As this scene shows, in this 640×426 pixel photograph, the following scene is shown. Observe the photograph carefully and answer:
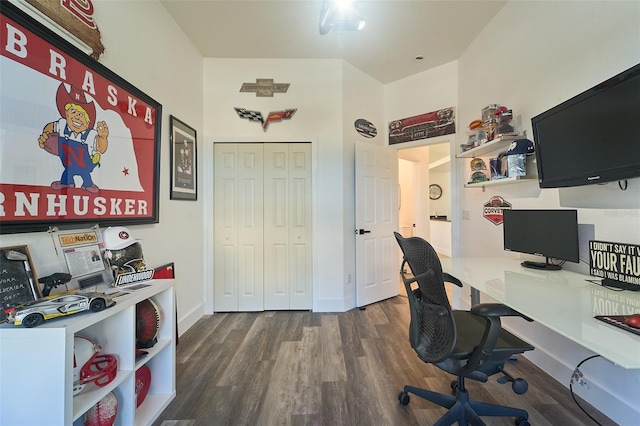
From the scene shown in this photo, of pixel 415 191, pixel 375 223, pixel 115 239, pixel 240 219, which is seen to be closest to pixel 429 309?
pixel 115 239

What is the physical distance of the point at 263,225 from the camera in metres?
3.17

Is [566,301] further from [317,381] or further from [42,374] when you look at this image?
[42,374]

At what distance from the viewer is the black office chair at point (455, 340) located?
1143 mm

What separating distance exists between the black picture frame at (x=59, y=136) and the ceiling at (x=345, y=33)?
1246mm

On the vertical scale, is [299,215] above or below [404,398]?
above

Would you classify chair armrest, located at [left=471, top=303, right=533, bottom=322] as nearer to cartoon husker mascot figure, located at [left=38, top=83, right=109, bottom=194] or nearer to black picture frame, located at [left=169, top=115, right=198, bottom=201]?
cartoon husker mascot figure, located at [left=38, top=83, right=109, bottom=194]

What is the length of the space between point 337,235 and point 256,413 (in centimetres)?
196

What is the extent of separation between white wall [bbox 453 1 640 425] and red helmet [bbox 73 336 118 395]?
8.87 feet

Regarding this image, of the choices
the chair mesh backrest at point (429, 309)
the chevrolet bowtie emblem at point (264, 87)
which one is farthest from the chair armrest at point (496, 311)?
the chevrolet bowtie emblem at point (264, 87)

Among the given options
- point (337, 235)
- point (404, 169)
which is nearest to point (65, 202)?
point (337, 235)

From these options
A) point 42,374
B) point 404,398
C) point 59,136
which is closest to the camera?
point 42,374

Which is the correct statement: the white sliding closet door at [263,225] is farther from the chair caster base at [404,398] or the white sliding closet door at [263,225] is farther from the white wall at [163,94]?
the chair caster base at [404,398]

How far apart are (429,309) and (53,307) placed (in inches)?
64.8

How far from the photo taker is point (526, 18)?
6.95ft
